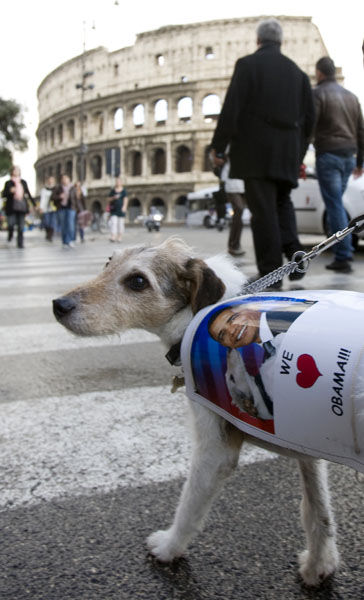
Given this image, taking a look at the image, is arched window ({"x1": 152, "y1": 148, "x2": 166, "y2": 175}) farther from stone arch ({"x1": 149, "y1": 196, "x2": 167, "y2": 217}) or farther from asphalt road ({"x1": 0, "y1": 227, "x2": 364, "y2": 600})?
asphalt road ({"x1": 0, "y1": 227, "x2": 364, "y2": 600})

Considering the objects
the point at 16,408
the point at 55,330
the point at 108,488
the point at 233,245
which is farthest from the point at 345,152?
the point at 108,488

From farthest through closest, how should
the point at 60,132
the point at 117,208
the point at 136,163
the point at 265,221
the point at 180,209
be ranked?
the point at 60,132, the point at 136,163, the point at 180,209, the point at 117,208, the point at 265,221

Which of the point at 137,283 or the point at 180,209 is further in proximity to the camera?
the point at 180,209

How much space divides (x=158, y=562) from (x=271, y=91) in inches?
180

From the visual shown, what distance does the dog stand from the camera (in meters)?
1.62

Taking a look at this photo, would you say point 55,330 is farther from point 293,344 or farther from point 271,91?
point 293,344

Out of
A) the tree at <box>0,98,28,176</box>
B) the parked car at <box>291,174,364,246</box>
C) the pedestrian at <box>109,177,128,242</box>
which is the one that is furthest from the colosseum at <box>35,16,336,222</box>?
the parked car at <box>291,174,364,246</box>

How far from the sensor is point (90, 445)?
2477 millimetres

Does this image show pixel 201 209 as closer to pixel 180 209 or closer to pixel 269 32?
pixel 180 209

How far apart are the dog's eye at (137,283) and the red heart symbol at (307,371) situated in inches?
28.3

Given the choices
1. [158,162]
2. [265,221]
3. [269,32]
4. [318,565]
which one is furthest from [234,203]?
[158,162]

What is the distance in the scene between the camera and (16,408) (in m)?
2.95

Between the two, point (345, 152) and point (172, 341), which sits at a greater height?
point (345, 152)

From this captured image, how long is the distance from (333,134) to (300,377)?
6.32 meters
